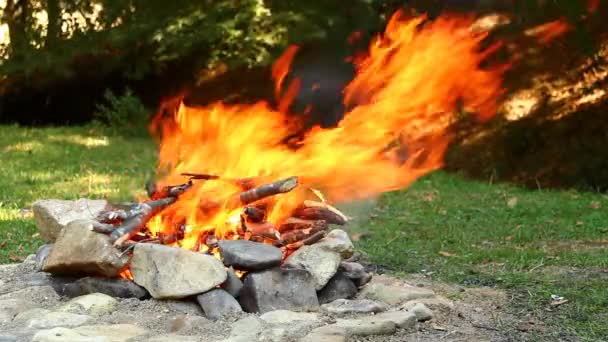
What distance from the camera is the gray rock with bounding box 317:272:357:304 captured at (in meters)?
4.58

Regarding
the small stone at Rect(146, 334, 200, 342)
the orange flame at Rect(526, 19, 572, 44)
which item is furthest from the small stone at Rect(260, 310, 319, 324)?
the orange flame at Rect(526, 19, 572, 44)

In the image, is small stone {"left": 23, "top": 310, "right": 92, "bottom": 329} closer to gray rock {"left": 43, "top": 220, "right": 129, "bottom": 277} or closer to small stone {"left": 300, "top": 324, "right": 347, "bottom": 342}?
gray rock {"left": 43, "top": 220, "right": 129, "bottom": 277}

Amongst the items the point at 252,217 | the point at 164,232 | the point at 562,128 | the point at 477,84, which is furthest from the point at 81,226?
the point at 477,84

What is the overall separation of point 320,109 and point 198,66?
2.19m

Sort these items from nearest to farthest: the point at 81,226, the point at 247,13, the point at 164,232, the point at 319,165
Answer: the point at 81,226, the point at 164,232, the point at 319,165, the point at 247,13

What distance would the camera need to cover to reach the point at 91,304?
4293mm

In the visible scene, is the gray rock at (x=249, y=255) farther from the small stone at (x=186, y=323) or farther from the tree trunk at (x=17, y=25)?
the tree trunk at (x=17, y=25)

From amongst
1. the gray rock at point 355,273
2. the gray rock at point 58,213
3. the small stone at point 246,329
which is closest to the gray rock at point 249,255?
the small stone at point 246,329

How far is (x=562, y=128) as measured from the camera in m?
10.3

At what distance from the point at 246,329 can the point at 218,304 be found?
274 mm

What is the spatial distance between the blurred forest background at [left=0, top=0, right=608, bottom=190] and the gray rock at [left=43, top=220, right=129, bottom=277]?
645 centimetres

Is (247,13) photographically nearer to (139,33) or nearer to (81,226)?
(139,33)

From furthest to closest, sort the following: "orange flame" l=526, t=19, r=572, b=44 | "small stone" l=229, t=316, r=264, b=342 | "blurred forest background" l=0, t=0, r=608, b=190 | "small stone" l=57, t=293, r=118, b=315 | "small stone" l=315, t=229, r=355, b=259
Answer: "orange flame" l=526, t=19, r=572, b=44 < "blurred forest background" l=0, t=0, r=608, b=190 < "small stone" l=315, t=229, r=355, b=259 < "small stone" l=57, t=293, r=118, b=315 < "small stone" l=229, t=316, r=264, b=342

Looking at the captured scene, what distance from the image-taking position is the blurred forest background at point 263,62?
10258 millimetres
